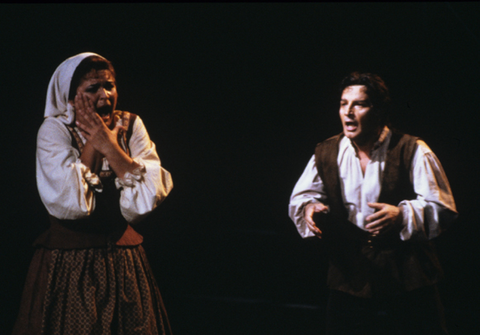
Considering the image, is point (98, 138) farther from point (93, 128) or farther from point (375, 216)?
point (375, 216)

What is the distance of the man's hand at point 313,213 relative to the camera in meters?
2.13

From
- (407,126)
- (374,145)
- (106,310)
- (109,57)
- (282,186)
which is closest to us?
(106,310)

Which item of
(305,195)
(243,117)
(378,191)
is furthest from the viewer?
(243,117)

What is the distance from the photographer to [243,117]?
2627mm

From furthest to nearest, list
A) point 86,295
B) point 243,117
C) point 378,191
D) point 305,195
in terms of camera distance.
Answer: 1. point 243,117
2. point 305,195
3. point 378,191
4. point 86,295

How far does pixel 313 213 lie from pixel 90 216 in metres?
0.99

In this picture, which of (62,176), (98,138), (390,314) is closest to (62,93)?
(98,138)

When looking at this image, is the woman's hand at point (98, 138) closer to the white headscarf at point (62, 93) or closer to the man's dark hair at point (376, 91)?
the white headscarf at point (62, 93)

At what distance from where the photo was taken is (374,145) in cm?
213

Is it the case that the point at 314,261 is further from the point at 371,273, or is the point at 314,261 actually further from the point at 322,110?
the point at 322,110

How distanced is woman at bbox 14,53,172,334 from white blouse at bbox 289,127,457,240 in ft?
2.18

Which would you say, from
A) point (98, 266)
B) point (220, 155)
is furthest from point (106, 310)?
point (220, 155)

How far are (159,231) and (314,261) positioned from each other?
0.92 m

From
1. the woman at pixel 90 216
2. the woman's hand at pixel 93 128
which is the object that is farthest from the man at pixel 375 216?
the woman's hand at pixel 93 128
